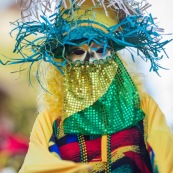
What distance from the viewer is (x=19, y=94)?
2.10 meters

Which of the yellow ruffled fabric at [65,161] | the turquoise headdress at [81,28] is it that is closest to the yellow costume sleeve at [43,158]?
the yellow ruffled fabric at [65,161]

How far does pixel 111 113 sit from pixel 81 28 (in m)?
0.23

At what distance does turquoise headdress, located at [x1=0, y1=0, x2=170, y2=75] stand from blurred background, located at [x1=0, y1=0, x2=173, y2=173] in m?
0.15

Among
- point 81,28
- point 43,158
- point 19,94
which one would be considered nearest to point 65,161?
point 43,158

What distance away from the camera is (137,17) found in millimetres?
1508

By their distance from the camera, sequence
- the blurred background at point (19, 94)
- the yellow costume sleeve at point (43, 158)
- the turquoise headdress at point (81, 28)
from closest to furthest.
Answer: the yellow costume sleeve at point (43, 158), the turquoise headdress at point (81, 28), the blurred background at point (19, 94)

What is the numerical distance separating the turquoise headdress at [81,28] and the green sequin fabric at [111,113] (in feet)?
0.29

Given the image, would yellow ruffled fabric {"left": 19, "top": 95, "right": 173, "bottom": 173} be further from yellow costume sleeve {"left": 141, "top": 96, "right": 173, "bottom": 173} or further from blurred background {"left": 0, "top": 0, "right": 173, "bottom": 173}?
blurred background {"left": 0, "top": 0, "right": 173, "bottom": 173}

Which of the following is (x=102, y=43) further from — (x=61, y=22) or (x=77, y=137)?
A: (x=77, y=137)

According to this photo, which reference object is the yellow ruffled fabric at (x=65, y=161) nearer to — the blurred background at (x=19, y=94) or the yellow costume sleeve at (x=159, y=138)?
the yellow costume sleeve at (x=159, y=138)

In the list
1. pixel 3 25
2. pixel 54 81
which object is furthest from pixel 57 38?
pixel 3 25

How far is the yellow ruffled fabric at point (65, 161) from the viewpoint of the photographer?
4.42 ft

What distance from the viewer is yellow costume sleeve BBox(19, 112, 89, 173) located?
4.36ft

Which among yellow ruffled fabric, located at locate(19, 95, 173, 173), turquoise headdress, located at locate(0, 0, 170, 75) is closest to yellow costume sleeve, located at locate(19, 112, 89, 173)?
yellow ruffled fabric, located at locate(19, 95, 173, 173)
